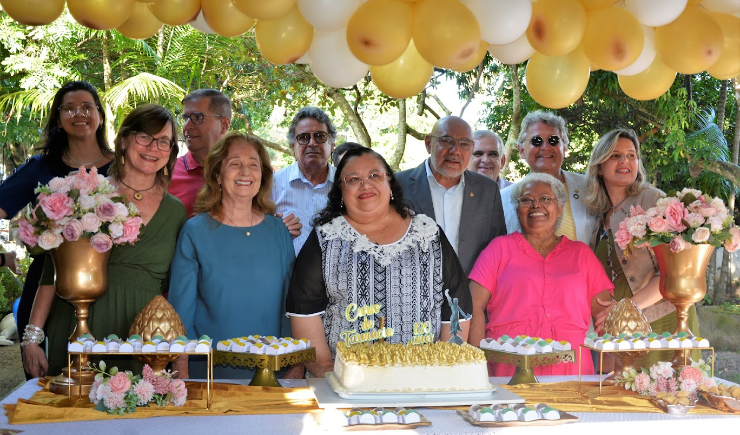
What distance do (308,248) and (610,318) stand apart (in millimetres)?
1495

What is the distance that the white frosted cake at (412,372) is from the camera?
290 centimetres

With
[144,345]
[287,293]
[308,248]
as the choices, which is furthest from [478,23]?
[144,345]

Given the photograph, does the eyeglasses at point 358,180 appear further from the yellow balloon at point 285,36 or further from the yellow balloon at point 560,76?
the yellow balloon at point 560,76

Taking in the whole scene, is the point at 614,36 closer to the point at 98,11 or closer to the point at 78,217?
the point at 98,11

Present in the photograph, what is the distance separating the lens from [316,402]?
9.45 ft

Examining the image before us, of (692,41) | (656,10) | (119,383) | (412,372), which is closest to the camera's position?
(119,383)

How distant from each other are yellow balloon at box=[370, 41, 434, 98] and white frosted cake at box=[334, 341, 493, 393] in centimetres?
139

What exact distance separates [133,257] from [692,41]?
115 inches

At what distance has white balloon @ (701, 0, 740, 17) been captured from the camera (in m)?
3.51

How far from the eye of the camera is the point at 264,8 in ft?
10.3

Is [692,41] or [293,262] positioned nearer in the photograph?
[692,41]

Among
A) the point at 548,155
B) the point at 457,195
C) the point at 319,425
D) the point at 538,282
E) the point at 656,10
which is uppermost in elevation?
the point at 656,10

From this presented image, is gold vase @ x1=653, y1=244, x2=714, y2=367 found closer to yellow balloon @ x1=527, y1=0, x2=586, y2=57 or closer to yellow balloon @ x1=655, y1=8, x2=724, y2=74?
yellow balloon @ x1=655, y1=8, x2=724, y2=74

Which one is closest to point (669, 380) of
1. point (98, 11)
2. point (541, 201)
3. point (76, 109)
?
point (541, 201)
